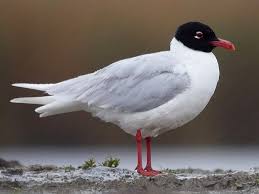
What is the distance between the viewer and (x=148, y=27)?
2006cm

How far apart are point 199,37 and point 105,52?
720 centimetres

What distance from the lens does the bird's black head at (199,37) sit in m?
12.6

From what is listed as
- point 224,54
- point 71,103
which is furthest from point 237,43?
point 71,103

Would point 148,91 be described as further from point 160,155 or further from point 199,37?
point 160,155

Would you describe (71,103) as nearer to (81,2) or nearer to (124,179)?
(124,179)

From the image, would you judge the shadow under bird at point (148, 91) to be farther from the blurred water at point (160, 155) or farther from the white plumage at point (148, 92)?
the blurred water at point (160, 155)

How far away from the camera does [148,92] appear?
1210 cm

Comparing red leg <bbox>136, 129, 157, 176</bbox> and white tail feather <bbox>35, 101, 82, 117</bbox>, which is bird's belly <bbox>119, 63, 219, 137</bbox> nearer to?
red leg <bbox>136, 129, 157, 176</bbox>

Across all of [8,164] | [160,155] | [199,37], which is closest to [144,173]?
[199,37]

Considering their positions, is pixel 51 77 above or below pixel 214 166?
above

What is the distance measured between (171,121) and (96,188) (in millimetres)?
1117

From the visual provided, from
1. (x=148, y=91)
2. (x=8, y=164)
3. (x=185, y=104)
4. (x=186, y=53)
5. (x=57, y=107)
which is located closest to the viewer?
(x=185, y=104)

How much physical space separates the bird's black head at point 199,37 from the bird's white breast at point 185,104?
0.20 meters

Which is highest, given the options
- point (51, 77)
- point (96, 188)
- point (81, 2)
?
point (81, 2)
